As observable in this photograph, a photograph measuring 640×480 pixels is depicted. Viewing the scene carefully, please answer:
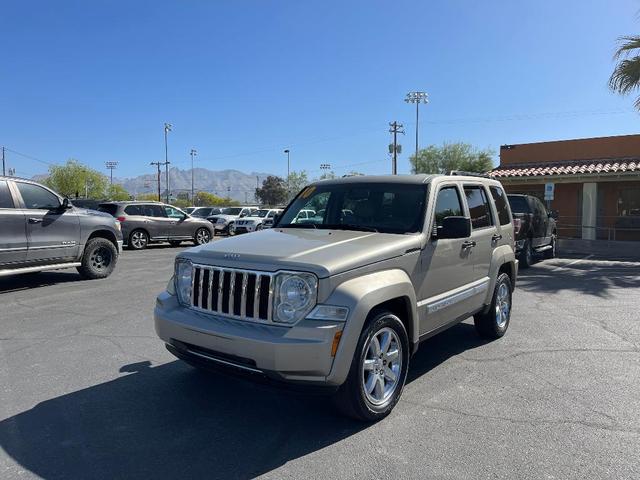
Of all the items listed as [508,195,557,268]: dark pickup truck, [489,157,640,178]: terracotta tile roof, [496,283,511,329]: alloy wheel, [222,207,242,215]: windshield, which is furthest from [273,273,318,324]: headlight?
[222,207,242,215]: windshield

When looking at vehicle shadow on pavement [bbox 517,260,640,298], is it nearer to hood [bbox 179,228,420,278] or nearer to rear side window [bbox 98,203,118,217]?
hood [bbox 179,228,420,278]

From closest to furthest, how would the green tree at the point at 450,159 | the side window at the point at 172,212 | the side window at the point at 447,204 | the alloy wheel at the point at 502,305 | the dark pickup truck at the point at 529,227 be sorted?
1. the side window at the point at 447,204
2. the alloy wheel at the point at 502,305
3. the dark pickup truck at the point at 529,227
4. the side window at the point at 172,212
5. the green tree at the point at 450,159

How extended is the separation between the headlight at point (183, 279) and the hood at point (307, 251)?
0.07 meters

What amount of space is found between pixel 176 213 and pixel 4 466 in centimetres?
1696

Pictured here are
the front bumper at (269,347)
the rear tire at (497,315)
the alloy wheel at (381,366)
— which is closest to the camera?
the front bumper at (269,347)

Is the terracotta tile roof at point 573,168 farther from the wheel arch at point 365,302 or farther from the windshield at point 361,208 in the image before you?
the wheel arch at point 365,302

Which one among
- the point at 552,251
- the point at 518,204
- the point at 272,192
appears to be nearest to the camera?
the point at 518,204

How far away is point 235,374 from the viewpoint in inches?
140

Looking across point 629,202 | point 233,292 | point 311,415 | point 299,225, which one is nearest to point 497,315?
point 299,225

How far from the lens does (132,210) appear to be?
1789 cm

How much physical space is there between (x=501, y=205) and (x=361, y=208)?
7.84 ft

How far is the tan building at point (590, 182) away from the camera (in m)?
18.9

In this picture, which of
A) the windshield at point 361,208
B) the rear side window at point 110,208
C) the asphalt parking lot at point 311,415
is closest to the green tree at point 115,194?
the rear side window at point 110,208

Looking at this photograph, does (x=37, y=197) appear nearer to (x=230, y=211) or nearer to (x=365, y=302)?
(x=365, y=302)
